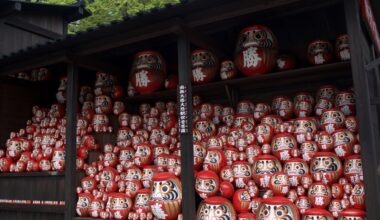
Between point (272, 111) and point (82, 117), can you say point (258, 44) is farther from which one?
point (82, 117)

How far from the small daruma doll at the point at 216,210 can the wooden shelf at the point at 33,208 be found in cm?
300

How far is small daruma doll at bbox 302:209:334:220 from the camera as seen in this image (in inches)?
171

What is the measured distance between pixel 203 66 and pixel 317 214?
10.5ft

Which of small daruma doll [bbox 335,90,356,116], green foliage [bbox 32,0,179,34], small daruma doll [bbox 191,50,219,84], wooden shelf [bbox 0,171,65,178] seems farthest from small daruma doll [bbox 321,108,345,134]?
green foliage [bbox 32,0,179,34]

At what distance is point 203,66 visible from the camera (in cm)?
644

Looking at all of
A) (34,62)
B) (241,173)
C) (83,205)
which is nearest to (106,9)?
(34,62)

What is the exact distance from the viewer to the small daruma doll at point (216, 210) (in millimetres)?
4887

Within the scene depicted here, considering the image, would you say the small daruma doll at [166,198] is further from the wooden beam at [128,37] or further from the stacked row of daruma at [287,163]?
the wooden beam at [128,37]

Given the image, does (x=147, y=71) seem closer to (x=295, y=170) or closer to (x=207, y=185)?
(x=207, y=185)

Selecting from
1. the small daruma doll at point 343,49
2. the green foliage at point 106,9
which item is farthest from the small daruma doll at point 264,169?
the green foliage at point 106,9

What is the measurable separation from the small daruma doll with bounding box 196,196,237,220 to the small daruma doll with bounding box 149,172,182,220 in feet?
1.26

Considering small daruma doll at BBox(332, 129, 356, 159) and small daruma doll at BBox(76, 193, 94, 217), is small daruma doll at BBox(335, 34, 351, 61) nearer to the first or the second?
small daruma doll at BBox(332, 129, 356, 159)

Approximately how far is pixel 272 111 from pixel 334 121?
124 cm

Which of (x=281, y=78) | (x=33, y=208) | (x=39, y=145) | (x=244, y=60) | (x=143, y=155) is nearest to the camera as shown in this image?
(x=244, y=60)
